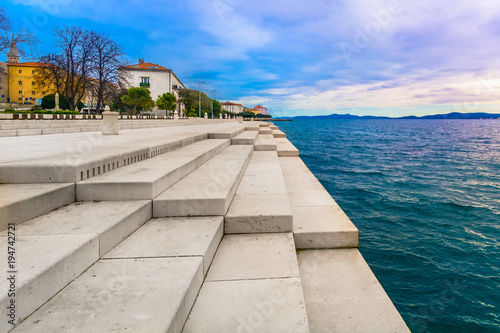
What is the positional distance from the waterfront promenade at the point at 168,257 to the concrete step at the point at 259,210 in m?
0.01

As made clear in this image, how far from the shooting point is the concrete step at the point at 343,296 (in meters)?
2.54

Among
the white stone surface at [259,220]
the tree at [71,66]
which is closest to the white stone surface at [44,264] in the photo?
the white stone surface at [259,220]

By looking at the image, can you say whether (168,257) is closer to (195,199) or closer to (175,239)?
(175,239)

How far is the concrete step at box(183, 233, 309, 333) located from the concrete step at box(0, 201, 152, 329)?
38.8 inches

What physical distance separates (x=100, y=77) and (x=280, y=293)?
152 feet

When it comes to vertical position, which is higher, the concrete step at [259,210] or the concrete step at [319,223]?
the concrete step at [259,210]

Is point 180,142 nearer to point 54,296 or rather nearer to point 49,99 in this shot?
point 54,296

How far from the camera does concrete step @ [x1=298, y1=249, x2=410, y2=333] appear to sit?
254 centimetres

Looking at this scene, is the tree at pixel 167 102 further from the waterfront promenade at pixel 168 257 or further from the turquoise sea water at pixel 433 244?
the waterfront promenade at pixel 168 257

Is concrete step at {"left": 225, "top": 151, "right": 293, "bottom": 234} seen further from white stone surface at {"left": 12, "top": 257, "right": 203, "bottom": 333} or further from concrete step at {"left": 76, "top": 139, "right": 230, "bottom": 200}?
white stone surface at {"left": 12, "top": 257, "right": 203, "bottom": 333}

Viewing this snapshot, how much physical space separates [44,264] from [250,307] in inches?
60.1

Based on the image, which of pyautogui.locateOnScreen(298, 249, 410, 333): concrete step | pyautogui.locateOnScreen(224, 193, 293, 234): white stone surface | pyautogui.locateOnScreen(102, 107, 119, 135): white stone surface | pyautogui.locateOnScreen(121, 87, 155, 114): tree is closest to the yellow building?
pyautogui.locateOnScreen(121, 87, 155, 114): tree

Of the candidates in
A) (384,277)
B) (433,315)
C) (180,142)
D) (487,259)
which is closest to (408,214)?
(487,259)

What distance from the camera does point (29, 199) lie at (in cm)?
296
